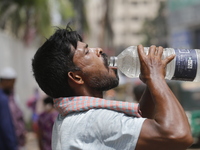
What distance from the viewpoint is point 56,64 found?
2.12 meters

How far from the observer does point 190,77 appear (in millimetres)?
2258

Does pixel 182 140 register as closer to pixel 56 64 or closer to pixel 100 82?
pixel 100 82

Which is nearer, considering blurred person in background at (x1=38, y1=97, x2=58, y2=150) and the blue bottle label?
the blue bottle label

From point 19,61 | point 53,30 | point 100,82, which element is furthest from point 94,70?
point 19,61

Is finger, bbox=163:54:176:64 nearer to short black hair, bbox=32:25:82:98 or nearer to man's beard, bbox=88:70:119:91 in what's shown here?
man's beard, bbox=88:70:119:91

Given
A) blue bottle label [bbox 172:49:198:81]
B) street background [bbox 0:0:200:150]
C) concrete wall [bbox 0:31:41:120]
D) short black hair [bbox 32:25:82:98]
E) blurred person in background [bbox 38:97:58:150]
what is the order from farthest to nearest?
1. concrete wall [bbox 0:31:41:120]
2. street background [bbox 0:0:200:150]
3. blurred person in background [bbox 38:97:58:150]
4. blue bottle label [bbox 172:49:198:81]
5. short black hair [bbox 32:25:82:98]

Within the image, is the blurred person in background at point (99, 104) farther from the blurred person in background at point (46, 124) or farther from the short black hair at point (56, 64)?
the blurred person in background at point (46, 124)

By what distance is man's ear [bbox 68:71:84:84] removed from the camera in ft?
7.02

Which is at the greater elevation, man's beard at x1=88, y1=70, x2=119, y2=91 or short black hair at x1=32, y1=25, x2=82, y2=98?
short black hair at x1=32, y1=25, x2=82, y2=98

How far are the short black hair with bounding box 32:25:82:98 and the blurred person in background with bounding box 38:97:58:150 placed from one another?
3.07 m

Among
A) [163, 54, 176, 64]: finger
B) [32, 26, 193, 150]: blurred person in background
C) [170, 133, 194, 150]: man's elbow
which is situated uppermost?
[163, 54, 176, 64]: finger

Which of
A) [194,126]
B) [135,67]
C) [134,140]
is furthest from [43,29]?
[134,140]

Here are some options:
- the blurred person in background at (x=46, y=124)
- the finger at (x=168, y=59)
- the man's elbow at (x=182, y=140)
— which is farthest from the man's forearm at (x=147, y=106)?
the blurred person in background at (x=46, y=124)

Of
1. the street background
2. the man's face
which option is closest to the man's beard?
the man's face
